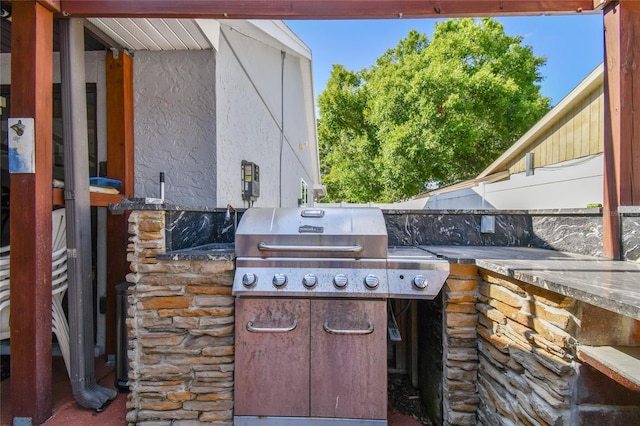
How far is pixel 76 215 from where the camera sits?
2.31 m

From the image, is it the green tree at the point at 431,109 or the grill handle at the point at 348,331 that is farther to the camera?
the green tree at the point at 431,109

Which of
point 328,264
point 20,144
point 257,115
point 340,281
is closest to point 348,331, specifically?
point 340,281

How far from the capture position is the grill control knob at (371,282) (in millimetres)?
1969

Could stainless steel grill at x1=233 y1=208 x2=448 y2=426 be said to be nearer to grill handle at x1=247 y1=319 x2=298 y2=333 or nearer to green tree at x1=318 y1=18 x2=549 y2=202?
grill handle at x1=247 y1=319 x2=298 y2=333

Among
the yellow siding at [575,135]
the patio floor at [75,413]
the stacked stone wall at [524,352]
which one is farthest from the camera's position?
the yellow siding at [575,135]

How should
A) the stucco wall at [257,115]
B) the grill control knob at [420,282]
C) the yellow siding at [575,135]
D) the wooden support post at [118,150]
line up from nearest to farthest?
the grill control knob at [420,282]
the wooden support post at [118,150]
the stucco wall at [257,115]
the yellow siding at [575,135]

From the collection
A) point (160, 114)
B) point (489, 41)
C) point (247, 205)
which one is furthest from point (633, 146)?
point (489, 41)

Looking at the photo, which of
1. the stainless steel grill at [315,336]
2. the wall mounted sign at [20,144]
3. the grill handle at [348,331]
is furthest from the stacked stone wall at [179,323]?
the wall mounted sign at [20,144]

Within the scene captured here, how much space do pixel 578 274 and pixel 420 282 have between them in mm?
767

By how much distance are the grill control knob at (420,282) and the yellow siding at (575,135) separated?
5.84 metres

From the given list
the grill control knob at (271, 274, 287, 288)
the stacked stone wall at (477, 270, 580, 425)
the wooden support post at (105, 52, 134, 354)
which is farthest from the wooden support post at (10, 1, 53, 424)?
the stacked stone wall at (477, 270, 580, 425)

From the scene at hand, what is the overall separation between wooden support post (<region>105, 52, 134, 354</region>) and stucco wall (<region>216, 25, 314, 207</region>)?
0.79 meters

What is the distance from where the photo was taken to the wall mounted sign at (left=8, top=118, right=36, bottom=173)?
207cm

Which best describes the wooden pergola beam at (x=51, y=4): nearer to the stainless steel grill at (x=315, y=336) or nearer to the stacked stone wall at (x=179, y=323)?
the stacked stone wall at (x=179, y=323)
